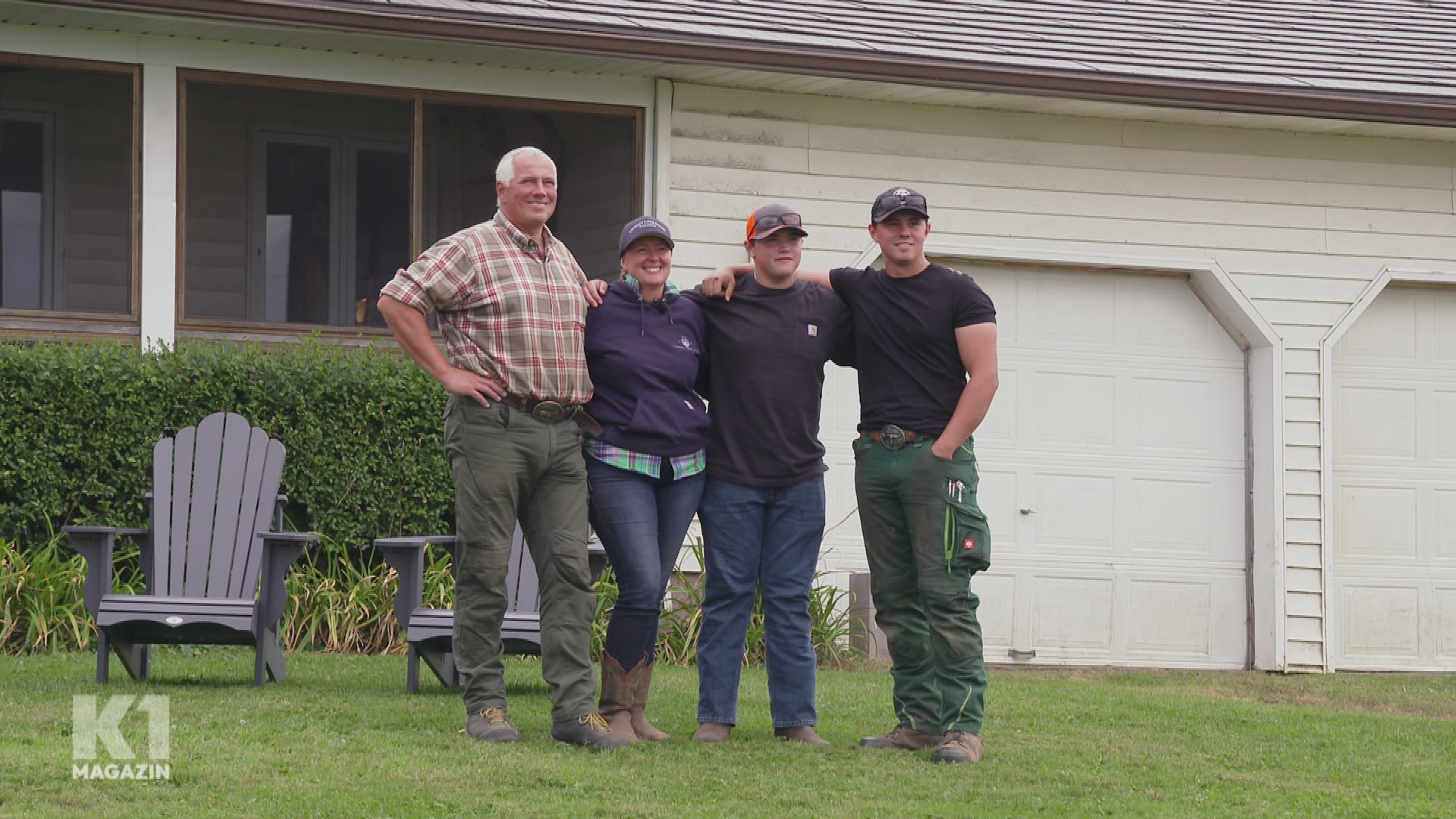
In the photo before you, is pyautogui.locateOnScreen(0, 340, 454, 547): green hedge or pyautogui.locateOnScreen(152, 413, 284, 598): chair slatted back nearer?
pyautogui.locateOnScreen(152, 413, 284, 598): chair slatted back

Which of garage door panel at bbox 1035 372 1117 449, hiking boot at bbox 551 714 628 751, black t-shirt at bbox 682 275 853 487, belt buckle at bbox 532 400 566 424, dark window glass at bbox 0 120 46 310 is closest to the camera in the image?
hiking boot at bbox 551 714 628 751

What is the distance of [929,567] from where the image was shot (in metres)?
5.69

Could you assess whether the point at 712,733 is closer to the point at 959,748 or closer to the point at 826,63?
the point at 959,748

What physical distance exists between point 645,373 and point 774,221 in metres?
0.68

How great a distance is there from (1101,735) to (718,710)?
1548 mm

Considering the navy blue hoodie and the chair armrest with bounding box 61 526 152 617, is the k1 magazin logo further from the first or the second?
the navy blue hoodie

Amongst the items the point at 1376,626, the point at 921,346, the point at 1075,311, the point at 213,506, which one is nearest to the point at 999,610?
the point at 1075,311

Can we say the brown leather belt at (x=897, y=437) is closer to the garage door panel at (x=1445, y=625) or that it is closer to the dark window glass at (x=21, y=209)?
the garage door panel at (x=1445, y=625)

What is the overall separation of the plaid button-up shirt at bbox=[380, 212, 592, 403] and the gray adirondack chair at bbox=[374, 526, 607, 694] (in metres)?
1.14

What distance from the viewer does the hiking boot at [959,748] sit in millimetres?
5574

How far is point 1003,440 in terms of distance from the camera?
33.0ft

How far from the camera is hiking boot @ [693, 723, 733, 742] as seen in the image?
19.0 feet

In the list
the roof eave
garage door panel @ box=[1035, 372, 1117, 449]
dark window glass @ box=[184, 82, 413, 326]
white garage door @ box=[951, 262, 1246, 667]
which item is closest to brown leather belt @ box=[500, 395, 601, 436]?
the roof eave

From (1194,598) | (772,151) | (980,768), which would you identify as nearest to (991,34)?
(772,151)
